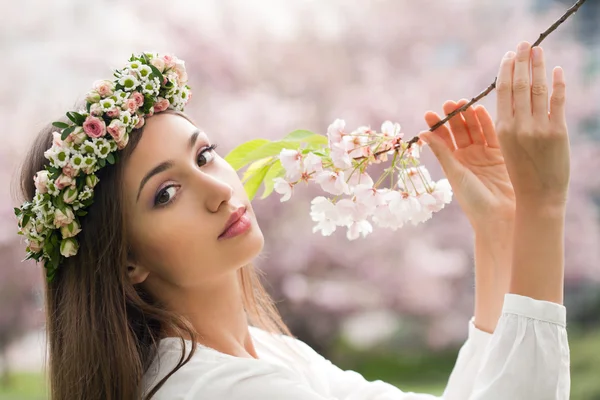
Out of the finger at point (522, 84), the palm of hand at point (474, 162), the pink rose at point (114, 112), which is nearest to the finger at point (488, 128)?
the palm of hand at point (474, 162)

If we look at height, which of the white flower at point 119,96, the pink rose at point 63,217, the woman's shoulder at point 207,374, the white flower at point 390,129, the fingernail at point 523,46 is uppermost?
the fingernail at point 523,46

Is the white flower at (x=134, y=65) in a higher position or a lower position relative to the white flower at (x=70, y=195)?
higher

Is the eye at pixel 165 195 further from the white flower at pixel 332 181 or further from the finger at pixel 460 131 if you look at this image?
the finger at pixel 460 131

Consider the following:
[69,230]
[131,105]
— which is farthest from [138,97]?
[69,230]

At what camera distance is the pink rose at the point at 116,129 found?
40.5 inches

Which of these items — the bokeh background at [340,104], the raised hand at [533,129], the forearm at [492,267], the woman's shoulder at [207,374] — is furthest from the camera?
the bokeh background at [340,104]

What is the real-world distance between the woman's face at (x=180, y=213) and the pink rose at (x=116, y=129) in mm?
40

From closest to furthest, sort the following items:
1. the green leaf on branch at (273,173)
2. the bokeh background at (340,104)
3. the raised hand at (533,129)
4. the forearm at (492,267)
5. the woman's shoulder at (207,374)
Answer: the raised hand at (533,129)
the woman's shoulder at (207,374)
the forearm at (492,267)
the green leaf on branch at (273,173)
the bokeh background at (340,104)

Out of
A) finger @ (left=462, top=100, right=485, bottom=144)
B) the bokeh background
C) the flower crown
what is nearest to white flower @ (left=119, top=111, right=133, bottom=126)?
the flower crown

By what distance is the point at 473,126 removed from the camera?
1.11 metres

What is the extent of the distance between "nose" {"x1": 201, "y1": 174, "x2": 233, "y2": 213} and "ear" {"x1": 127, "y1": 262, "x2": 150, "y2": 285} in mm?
159

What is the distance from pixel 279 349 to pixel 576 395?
6.49 ft

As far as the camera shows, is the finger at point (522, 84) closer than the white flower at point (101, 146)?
Yes

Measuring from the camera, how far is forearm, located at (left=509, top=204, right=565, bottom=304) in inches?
34.7
